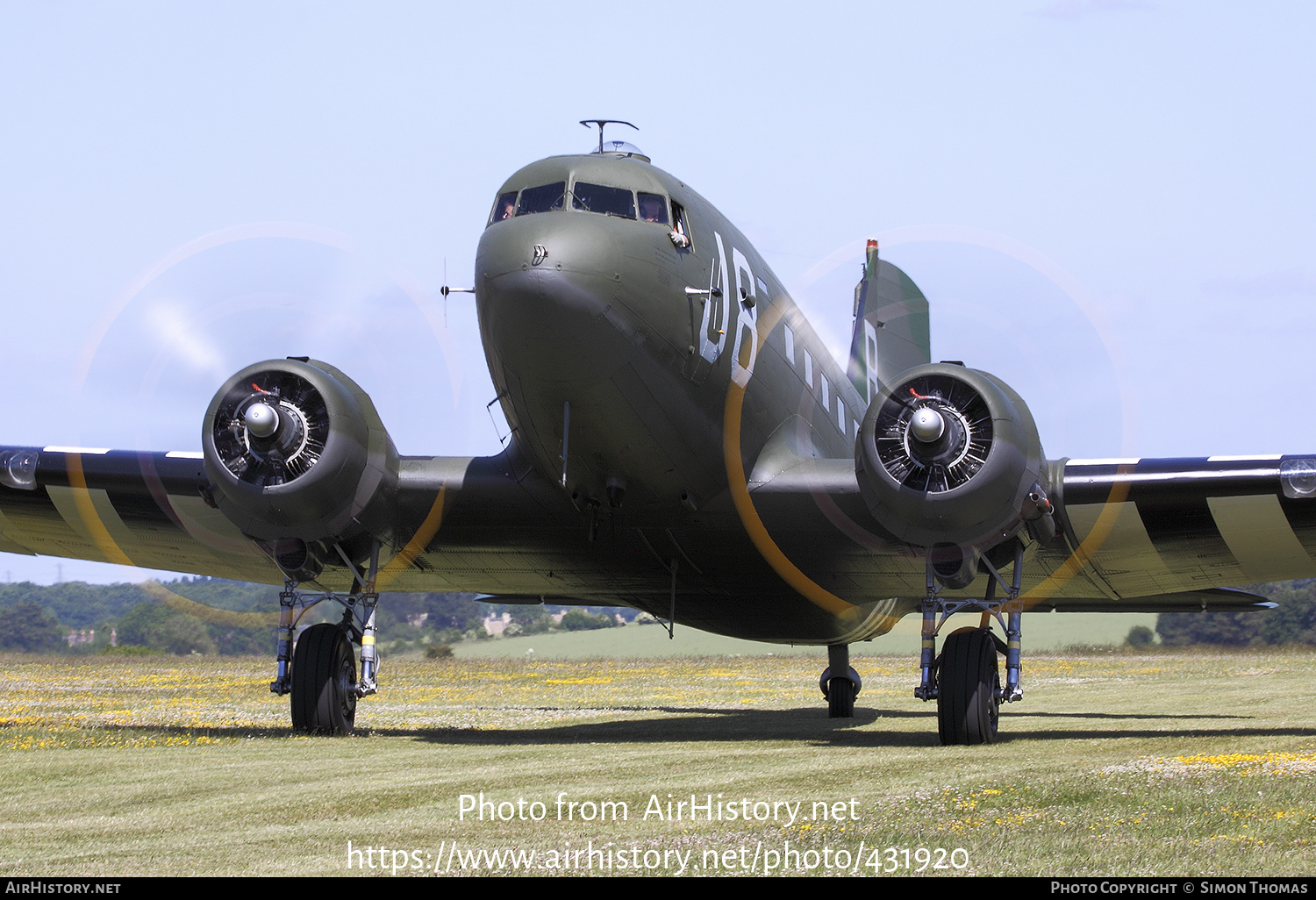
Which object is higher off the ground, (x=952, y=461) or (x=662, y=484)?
(x=952, y=461)

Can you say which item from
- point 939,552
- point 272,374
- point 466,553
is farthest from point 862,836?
point 466,553

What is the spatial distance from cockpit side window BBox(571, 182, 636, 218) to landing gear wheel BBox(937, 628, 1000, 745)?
17.1 ft

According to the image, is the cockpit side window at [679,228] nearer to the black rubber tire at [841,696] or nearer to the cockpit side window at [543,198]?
the cockpit side window at [543,198]

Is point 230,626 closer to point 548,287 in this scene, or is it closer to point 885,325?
point 885,325

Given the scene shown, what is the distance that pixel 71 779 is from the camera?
412 inches

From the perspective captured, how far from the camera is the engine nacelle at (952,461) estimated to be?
12.7 m

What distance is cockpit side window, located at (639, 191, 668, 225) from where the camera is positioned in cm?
1291

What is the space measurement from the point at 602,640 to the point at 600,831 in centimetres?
5548

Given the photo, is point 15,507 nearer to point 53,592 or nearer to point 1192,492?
point 1192,492

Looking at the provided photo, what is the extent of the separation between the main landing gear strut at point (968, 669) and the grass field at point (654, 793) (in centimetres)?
46

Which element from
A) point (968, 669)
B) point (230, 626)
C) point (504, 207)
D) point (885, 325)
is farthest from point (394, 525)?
point (230, 626)

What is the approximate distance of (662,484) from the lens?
14.2 m

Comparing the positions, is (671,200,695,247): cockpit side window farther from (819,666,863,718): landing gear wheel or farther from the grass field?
(819,666,863,718): landing gear wheel

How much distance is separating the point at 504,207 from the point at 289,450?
10.9 feet
